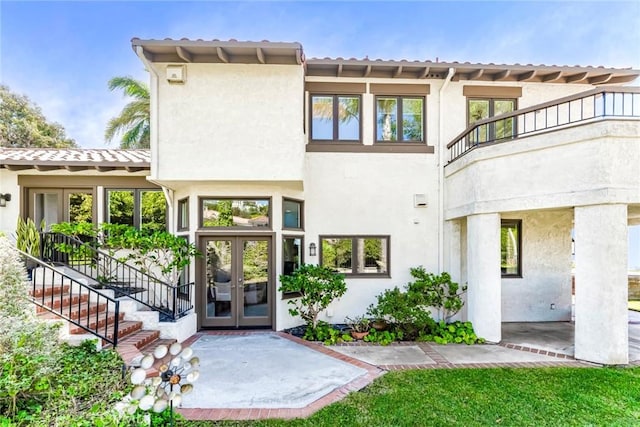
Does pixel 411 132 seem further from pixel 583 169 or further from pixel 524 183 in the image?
pixel 583 169

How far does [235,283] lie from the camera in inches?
371

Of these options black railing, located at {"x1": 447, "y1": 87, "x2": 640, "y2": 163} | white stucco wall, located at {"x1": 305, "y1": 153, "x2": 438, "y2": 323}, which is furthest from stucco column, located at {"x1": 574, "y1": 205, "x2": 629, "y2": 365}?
white stucco wall, located at {"x1": 305, "y1": 153, "x2": 438, "y2": 323}

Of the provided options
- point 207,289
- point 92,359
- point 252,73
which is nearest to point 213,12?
point 252,73

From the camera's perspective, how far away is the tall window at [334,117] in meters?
10.2

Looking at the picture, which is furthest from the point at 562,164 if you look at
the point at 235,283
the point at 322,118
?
the point at 235,283

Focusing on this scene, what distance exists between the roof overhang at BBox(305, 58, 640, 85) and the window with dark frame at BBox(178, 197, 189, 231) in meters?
5.49

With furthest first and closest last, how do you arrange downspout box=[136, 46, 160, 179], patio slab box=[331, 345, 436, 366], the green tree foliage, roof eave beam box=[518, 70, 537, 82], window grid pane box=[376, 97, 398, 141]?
the green tree foliage → window grid pane box=[376, 97, 398, 141] → roof eave beam box=[518, 70, 537, 82] → downspout box=[136, 46, 160, 179] → patio slab box=[331, 345, 436, 366]

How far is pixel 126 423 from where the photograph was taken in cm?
378

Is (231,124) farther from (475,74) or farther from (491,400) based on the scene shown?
(491,400)

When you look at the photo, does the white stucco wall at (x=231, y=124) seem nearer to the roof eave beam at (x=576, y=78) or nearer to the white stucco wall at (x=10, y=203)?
the white stucco wall at (x=10, y=203)

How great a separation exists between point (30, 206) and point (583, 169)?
49.7ft

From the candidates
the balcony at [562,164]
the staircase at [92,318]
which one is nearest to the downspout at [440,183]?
the balcony at [562,164]

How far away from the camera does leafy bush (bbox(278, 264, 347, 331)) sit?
8805 mm

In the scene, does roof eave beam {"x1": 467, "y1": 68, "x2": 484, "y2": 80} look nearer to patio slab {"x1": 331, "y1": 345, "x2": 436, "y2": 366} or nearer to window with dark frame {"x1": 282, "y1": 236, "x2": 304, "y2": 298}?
window with dark frame {"x1": 282, "y1": 236, "x2": 304, "y2": 298}
